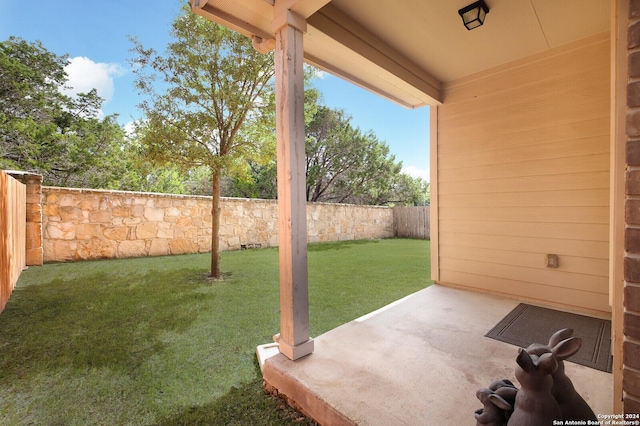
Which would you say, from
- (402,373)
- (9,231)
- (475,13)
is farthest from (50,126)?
(402,373)

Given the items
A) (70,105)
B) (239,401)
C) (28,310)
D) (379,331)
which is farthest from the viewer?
(70,105)

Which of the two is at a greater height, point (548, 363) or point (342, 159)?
point (342, 159)

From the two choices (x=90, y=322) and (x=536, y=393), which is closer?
(x=536, y=393)

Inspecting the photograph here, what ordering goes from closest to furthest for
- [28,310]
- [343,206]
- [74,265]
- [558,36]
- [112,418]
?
1. [112,418]
2. [558,36]
3. [28,310]
4. [74,265]
5. [343,206]

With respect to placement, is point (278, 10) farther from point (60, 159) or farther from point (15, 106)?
point (15, 106)

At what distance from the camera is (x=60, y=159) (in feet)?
28.3

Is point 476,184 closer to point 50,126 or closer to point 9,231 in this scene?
point 9,231

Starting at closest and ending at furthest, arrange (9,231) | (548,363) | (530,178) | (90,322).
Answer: (548,363) → (90,322) → (530,178) → (9,231)

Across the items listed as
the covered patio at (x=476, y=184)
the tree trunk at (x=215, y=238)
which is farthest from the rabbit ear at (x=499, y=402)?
the tree trunk at (x=215, y=238)

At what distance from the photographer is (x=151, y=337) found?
2.18m

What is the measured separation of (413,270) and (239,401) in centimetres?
349

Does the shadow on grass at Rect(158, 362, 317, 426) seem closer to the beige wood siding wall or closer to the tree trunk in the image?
the beige wood siding wall

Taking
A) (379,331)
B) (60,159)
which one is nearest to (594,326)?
(379,331)

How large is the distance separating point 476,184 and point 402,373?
2.30m
